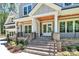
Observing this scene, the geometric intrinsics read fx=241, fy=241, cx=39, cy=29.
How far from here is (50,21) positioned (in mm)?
7344

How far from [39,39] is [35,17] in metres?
0.78

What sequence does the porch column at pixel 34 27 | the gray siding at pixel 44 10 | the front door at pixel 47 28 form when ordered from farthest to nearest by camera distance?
the gray siding at pixel 44 10, the front door at pixel 47 28, the porch column at pixel 34 27

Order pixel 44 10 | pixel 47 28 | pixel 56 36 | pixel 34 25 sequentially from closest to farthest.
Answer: pixel 56 36
pixel 34 25
pixel 47 28
pixel 44 10

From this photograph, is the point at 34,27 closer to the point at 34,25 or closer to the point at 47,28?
the point at 34,25

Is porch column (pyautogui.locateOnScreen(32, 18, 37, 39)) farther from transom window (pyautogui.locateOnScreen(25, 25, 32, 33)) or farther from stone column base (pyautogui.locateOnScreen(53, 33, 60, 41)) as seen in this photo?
stone column base (pyautogui.locateOnScreen(53, 33, 60, 41))

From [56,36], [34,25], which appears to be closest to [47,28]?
[34,25]

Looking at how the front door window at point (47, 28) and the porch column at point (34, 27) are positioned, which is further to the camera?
the front door window at point (47, 28)

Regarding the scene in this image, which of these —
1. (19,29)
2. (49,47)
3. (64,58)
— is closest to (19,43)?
(19,29)

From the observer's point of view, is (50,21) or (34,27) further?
(50,21)

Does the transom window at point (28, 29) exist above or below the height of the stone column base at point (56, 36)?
above

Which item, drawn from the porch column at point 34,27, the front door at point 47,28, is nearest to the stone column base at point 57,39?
the front door at point 47,28

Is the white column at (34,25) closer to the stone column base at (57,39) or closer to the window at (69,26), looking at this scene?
the stone column base at (57,39)

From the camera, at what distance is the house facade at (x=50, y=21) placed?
22.4 feet

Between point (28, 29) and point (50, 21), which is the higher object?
point (50, 21)
